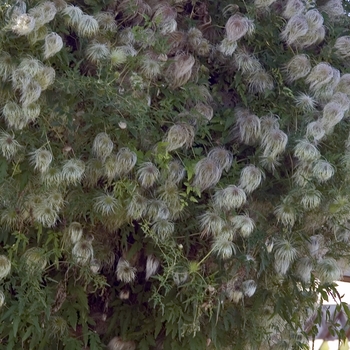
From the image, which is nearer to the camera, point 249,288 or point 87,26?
point 87,26

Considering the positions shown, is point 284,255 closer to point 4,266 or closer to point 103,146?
point 103,146

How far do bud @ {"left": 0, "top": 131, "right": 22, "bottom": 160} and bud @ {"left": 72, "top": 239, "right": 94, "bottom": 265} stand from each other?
279 millimetres

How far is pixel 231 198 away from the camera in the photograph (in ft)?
5.35

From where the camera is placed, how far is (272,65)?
1869mm

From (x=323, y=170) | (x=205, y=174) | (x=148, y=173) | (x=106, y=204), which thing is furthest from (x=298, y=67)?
(x=106, y=204)

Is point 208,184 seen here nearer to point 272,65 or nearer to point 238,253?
point 238,253

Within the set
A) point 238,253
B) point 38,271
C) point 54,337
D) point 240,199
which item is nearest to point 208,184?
point 240,199

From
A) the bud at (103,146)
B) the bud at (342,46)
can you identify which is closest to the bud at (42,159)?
the bud at (103,146)

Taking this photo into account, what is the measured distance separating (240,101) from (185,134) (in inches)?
12.1

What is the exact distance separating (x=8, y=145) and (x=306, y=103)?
0.80 m

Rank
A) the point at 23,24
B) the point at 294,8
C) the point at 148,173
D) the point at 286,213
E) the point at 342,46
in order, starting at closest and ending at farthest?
the point at 23,24 < the point at 148,173 < the point at 286,213 < the point at 294,8 < the point at 342,46

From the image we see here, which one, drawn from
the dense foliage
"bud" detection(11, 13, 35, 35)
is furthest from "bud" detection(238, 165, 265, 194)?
"bud" detection(11, 13, 35, 35)

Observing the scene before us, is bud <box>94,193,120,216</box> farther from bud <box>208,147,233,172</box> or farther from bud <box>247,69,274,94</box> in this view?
bud <box>247,69,274,94</box>

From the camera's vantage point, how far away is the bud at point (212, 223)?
164cm
